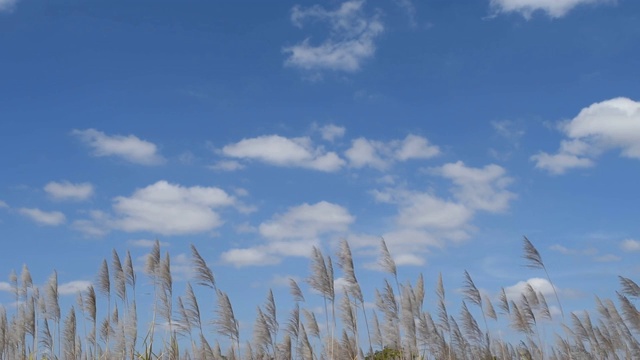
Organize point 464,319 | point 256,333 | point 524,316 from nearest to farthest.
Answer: point 256,333 → point 464,319 → point 524,316

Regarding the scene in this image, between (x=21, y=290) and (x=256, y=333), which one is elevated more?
(x=21, y=290)

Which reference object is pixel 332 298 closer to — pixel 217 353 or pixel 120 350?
pixel 217 353

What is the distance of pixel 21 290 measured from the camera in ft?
41.7

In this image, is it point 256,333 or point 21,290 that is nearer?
point 256,333

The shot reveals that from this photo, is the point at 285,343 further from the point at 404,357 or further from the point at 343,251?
the point at 404,357

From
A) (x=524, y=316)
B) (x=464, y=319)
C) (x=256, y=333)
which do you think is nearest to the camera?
(x=256, y=333)

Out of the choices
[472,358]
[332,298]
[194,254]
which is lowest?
[472,358]

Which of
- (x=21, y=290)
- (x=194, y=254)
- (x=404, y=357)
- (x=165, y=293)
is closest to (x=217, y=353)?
(x=165, y=293)

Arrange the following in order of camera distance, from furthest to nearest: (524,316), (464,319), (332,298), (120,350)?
1. (524,316)
2. (464,319)
3. (120,350)
4. (332,298)

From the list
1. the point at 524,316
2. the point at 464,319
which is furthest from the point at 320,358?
the point at 524,316

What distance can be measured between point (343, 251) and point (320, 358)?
1.68 m

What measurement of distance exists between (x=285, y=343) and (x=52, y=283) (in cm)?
438

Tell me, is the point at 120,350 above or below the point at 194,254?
below

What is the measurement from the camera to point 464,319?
11109 mm
